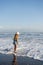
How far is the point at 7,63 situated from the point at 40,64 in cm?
191

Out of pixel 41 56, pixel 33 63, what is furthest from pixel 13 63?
pixel 41 56

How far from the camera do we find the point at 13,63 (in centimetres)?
1053

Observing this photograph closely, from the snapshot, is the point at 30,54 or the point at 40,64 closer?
the point at 40,64

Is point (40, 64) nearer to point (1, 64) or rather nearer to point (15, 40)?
point (1, 64)

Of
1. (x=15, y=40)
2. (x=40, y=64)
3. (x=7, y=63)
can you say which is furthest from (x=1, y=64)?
(x=15, y=40)

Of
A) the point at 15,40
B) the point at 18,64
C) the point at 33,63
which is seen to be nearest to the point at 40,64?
the point at 33,63

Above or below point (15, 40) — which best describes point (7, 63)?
below

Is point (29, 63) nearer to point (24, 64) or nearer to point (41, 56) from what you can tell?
point (24, 64)

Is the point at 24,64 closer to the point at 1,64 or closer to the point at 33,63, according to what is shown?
the point at 33,63

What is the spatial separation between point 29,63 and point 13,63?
955 millimetres

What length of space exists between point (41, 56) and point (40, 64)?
3.21 meters

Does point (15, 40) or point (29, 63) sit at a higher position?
point (15, 40)

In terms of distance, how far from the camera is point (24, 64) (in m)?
10.5

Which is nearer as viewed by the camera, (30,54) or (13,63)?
(13,63)
